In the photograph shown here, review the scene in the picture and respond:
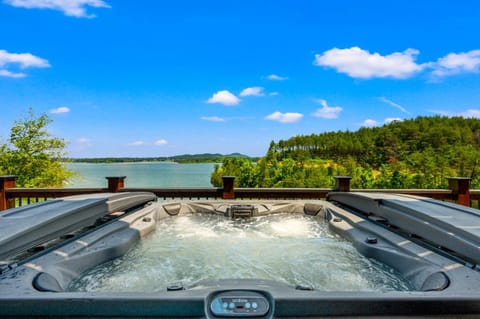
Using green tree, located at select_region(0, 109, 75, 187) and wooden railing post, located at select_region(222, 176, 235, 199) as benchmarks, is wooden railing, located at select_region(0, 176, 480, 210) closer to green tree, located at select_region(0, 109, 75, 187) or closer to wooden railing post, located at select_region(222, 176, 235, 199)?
wooden railing post, located at select_region(222, 176, 235, 199)

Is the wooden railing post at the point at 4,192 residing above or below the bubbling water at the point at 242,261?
above

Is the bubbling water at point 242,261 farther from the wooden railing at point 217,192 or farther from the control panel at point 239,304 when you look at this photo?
the wooden railing at point 217,192

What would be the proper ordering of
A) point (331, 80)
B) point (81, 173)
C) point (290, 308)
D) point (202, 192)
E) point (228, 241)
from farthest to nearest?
point (331, 80)
point (81, 173)
point (202, 192)
point (228, 241)
point (290, 308)

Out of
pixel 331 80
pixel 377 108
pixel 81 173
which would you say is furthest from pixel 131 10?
pixel 377 108

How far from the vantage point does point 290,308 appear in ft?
3.71

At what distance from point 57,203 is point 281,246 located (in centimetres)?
205

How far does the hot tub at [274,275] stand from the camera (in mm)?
1114

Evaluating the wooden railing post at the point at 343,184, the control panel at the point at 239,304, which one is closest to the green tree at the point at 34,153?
the wooden railing post at the point at 343,184

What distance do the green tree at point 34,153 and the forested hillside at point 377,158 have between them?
9.79m

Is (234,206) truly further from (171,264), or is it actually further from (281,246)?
(171,264)

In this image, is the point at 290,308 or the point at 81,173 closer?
the point at 290,308

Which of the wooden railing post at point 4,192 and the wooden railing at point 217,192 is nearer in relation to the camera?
the wooden railing at point 217,192

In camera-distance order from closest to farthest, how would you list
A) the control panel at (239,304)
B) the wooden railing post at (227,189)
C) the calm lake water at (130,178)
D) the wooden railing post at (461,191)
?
the control panel at (239,304), the wooden railing post at (461,191), the wooden railing post at (227,189), the calm lake water at (130,178)

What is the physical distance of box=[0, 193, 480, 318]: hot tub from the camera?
1.11m
